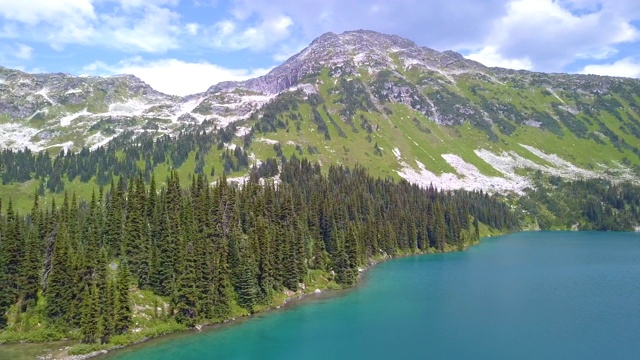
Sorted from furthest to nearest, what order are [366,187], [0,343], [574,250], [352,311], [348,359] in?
[366,187]
[574,250]
[352,311]
[0,343]
[348,359]

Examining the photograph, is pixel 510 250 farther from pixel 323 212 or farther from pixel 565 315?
pixel 565 315

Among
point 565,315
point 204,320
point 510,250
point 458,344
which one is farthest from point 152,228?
point 510,250

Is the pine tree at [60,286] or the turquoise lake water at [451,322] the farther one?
the pine tree at [60,286]

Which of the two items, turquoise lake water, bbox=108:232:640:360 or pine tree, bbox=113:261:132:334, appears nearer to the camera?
turquoise lake water, bbox=108:232:640:360

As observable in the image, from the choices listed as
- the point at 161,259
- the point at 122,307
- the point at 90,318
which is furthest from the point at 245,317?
the point at 90,318

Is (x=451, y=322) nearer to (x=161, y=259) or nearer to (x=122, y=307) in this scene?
(x=161, y=259)

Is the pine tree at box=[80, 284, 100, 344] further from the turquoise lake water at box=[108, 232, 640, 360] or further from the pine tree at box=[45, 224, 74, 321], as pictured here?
the turquoise lake water at box=[108, 232, 640, 360]

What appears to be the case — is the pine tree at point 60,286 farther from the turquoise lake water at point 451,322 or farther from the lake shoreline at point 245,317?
the turquoise lake water at point 451,322

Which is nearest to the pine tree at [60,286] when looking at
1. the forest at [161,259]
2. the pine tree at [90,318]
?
the forest at [161,259]

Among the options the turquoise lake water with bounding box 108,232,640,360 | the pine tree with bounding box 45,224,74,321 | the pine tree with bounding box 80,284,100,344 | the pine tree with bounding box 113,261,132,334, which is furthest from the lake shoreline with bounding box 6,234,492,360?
the pine tree with bounding box 45,224,74,321
